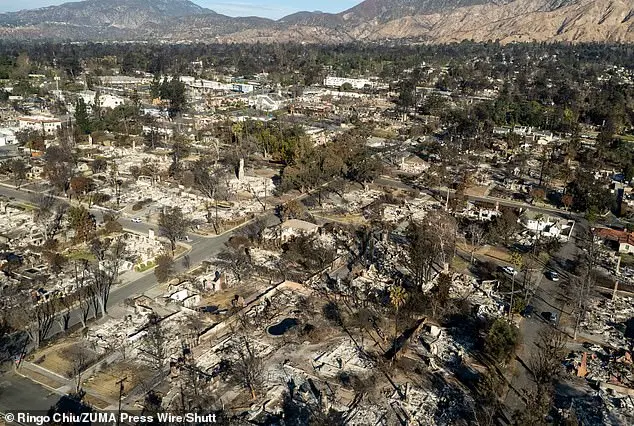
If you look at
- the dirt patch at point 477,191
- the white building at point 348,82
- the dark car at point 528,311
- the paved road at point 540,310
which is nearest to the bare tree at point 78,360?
the paved road at point 540,310

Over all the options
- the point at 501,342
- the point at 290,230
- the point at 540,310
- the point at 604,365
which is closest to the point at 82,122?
the point at 290,230

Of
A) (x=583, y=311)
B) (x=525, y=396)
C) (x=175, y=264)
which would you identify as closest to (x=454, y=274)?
(x=583, y=311)

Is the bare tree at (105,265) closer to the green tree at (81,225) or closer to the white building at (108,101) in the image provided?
the green tree at (81,225)

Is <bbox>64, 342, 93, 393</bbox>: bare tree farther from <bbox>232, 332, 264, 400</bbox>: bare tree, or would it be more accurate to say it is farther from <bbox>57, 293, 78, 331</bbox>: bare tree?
<bbox>232, 332, 264, 400</bbox>: bare tree

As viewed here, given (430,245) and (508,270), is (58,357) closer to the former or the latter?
(430,245)

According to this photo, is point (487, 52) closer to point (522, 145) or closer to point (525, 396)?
point (522, 145)
